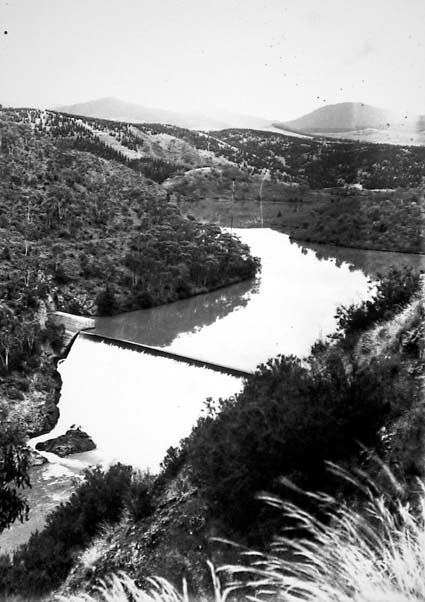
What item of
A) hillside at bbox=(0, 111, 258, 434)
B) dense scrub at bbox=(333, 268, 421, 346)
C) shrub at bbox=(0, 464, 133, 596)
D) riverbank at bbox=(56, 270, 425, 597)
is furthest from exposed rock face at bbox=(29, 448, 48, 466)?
dense scrub at bbox=(333, 268, 421, 346)

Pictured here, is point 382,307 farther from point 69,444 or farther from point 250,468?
point 69,444

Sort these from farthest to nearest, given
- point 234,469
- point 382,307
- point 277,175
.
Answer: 1. point 277,175
2. point 382,307
3. point 234,469

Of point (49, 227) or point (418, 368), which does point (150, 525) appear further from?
point (49, 227)

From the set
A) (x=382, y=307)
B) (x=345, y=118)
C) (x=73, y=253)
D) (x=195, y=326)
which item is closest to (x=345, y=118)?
(x=345, y=118)

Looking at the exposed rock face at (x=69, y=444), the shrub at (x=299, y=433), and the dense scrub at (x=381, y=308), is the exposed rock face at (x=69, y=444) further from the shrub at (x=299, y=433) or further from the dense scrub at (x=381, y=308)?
the dense scrub at (x=381, y=308)

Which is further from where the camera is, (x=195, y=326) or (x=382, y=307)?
(x=195, y=326)

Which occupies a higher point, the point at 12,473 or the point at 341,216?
the point at 341,216

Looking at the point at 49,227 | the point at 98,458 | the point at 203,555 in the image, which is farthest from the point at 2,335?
the point at 203,555
